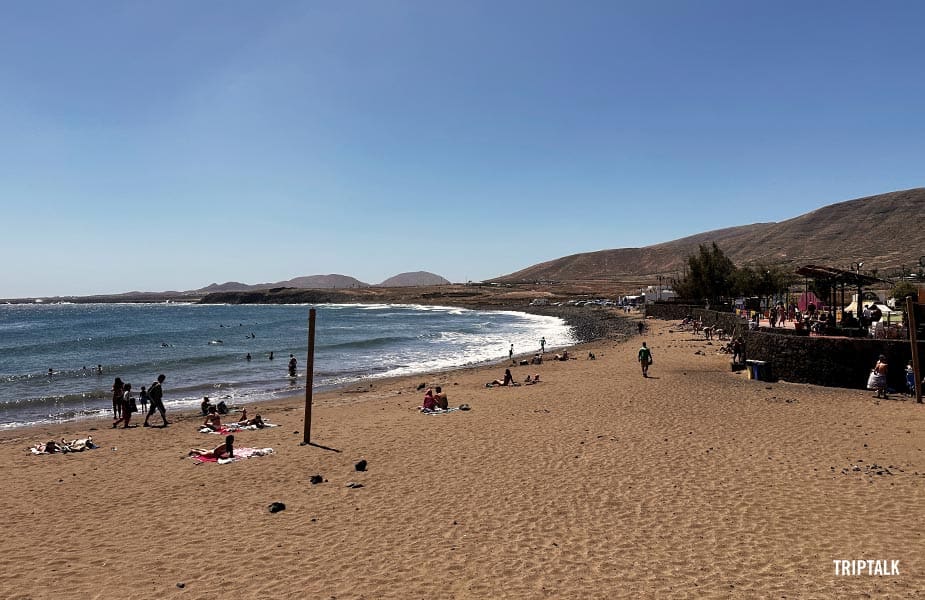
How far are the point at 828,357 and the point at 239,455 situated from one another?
59.4 ft

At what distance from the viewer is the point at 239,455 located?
11766mm

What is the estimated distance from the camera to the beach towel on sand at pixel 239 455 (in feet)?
37.7

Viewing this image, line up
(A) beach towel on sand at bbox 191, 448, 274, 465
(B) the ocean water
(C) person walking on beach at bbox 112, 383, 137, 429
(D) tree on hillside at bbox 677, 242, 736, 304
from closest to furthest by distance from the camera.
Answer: (A) beach towel on sand at bbox 191, 448, 274, 465
(C) person walking on beach at bbox 112, 383, 137, 429
(B) the ocean water
(D) tree on hillside at bbox 677, 242, 736, 304

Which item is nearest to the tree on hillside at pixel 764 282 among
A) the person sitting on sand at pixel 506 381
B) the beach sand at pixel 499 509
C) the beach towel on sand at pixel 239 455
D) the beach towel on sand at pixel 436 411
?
the person sitting on sand at pixel 506 381

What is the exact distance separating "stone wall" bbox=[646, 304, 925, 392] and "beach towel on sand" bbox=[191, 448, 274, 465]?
681 inches

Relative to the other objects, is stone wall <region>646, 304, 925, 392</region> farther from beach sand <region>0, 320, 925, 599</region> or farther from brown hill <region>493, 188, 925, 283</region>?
brown hill <region>493, 188, 925, 283</region>

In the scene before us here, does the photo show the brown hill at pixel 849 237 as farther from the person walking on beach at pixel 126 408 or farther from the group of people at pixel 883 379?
the person walking on beach at pixel 126 408

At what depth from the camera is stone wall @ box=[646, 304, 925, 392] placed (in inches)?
648

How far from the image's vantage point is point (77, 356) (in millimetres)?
41625

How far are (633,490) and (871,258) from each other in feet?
387

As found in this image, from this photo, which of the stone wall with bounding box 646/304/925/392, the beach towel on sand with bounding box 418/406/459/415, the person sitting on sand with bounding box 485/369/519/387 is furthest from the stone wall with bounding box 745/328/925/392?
the beach towel on sand with bounding box 418/406/459/415

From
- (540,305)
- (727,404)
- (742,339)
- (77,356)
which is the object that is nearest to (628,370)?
(742,339)

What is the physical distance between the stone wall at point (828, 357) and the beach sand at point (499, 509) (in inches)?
80.0

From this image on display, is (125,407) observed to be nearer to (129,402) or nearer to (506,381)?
(129,402)
